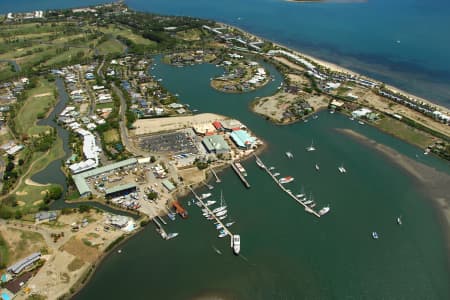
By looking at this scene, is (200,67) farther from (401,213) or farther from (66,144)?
(401,213)

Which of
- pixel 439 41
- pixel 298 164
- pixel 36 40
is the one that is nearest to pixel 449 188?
pixel 298 164

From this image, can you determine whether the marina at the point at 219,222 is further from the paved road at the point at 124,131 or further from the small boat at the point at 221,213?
the paved road at the point at 124,131

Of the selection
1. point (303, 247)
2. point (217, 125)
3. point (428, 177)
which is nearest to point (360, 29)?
point (217, 125)

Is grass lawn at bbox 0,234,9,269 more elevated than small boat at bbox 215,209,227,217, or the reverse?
small boat at bbox 215,209,227,217

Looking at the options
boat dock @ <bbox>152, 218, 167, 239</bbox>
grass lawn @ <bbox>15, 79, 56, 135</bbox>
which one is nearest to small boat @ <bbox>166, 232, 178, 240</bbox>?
boat dock @ <bbox>152, 218, 167, 239</bbox>

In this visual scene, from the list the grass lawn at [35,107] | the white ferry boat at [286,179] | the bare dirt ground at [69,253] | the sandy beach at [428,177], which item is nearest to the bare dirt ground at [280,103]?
the sandy beach at [428,177]

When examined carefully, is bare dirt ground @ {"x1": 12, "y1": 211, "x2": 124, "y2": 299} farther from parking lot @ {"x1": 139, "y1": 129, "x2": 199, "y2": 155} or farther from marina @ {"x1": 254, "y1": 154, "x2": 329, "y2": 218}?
marina @ {"x1": 254, "y1": 154, "x2": 329, "y2": 218}
